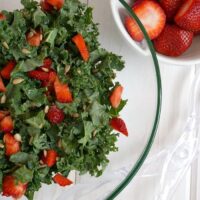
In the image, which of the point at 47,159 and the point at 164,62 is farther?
the point at 164,62

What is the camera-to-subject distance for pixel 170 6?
1.20 meters

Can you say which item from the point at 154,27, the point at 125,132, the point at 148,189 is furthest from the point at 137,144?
the point at 154,27

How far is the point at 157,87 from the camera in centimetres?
109

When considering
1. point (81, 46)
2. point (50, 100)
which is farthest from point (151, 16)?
point (50, 100)

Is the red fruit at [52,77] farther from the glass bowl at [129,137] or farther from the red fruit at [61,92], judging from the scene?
the glass bowl at [129,137]

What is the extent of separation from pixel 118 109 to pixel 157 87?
0.34ft


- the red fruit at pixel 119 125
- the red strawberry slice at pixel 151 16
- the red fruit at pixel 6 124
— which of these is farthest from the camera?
the red strawberry slice at pixel 151 16

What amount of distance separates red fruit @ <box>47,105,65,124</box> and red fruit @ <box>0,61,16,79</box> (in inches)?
4.2

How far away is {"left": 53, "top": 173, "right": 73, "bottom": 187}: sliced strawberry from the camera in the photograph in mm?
1024

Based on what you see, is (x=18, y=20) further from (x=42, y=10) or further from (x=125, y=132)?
(x=125, y=132)

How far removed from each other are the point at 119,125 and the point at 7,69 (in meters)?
0.26

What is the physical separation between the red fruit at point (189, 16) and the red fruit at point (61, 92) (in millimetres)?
348

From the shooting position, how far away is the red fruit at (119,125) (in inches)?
42.0

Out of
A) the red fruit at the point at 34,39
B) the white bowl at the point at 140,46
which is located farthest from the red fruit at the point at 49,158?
the white bowl at the point at 140,46
